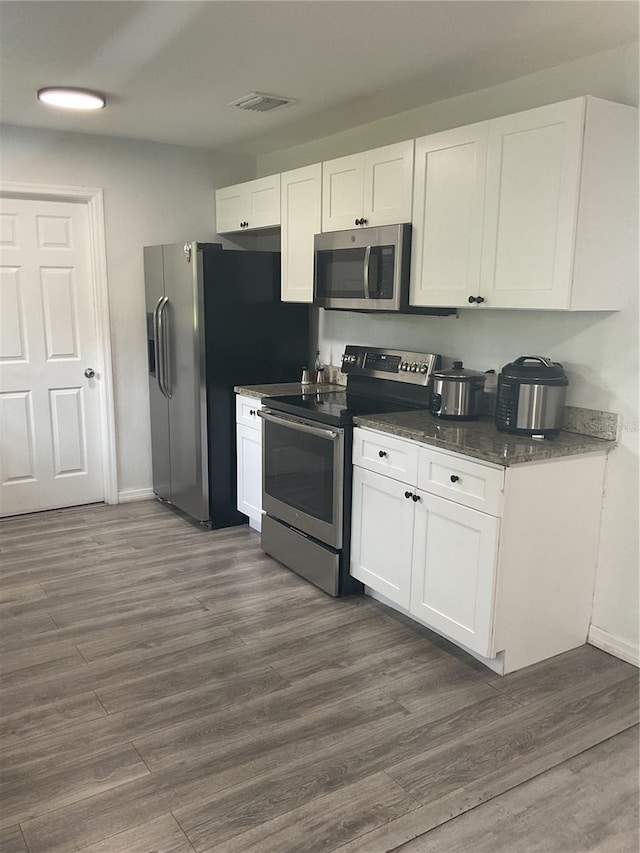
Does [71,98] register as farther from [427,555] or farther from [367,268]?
[427,555]

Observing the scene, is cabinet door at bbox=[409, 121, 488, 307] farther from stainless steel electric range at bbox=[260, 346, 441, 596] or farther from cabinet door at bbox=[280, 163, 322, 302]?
cabinet door at bbox=[280, 163, 322, 302]

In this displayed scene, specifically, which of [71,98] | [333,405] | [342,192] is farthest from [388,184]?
[71,98]

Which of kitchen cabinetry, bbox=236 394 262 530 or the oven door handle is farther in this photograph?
kitchen cabinetry, bbox=236 394 262 530

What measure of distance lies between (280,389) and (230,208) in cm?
144

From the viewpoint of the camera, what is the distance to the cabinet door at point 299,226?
12.4 feet

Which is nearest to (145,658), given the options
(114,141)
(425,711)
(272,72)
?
(425,711)

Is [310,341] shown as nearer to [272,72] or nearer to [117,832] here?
[272,72]

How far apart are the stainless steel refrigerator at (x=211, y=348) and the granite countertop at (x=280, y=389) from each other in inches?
5.6

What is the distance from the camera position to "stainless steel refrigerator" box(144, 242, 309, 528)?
4055 millimetres

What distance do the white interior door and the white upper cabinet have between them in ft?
5.87

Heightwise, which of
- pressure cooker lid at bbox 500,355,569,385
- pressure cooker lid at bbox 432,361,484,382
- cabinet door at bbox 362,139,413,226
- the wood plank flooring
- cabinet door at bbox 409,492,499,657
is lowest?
the wood plank flooring

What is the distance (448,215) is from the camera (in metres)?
2.96

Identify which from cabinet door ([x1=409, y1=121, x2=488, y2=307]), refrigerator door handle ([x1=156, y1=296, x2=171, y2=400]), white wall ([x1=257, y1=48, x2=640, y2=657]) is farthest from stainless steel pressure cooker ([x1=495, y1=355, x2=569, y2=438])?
refrigerator door handle ([x1=156, y1=296, x2=171, y2=400])

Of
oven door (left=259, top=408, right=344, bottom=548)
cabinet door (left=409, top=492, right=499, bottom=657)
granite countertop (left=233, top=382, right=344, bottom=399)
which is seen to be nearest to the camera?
cabinet door (left=409, top=492, right=499, bottom=657)
